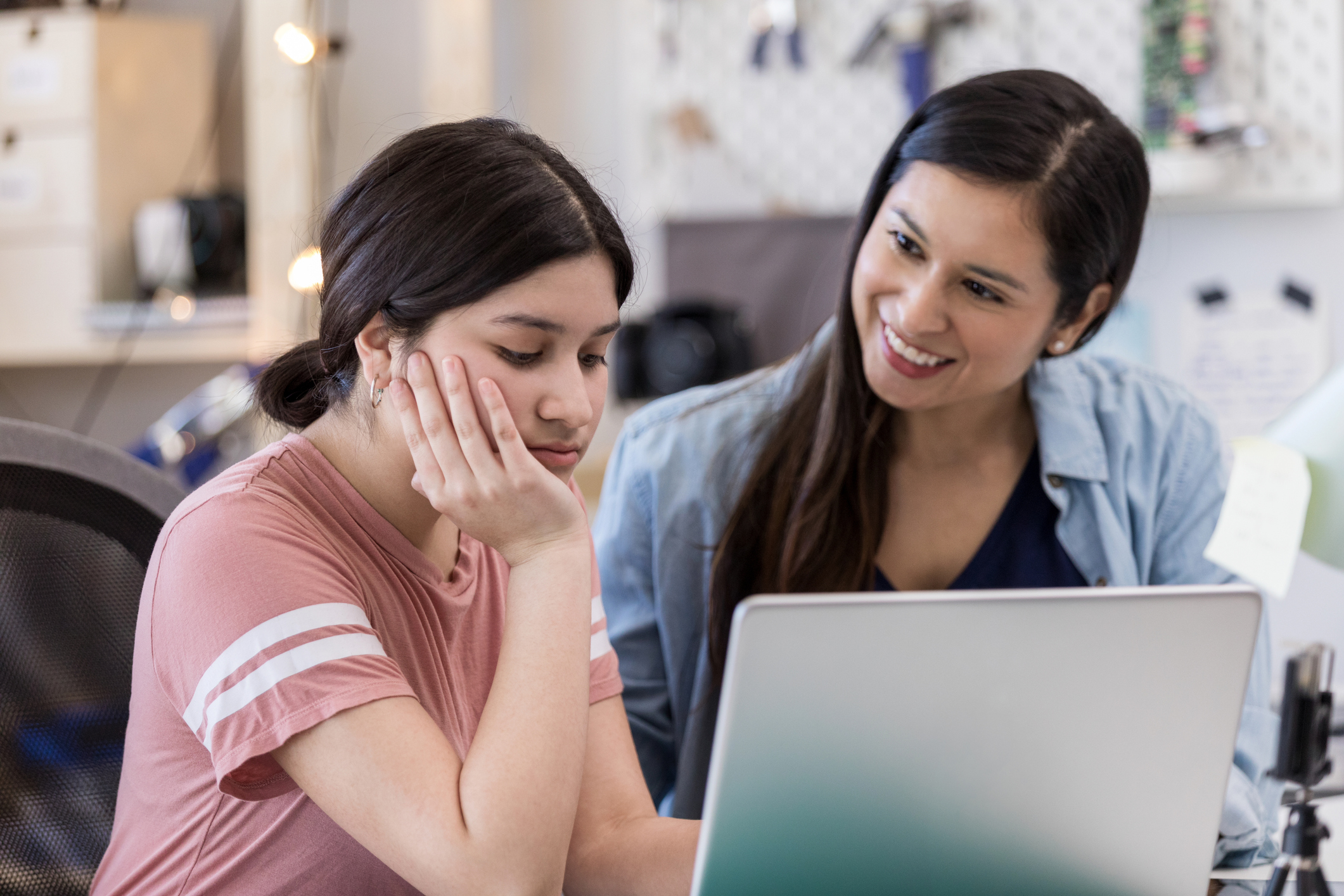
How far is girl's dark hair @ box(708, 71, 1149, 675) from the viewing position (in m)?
1.22

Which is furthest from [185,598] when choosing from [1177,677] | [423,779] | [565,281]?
[1177,677]

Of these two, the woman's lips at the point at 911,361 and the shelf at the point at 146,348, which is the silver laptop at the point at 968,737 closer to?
the woman's lips at the point at 911,361

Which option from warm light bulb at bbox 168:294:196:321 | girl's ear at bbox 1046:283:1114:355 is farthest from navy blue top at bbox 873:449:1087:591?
warm light bulb at bbox 168:294:196:321

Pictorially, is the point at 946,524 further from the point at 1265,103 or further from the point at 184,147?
the point at 184,147

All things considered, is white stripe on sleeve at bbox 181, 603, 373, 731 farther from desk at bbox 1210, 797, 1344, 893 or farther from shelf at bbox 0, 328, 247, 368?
shelf at bbox 0, 328, 247, 368

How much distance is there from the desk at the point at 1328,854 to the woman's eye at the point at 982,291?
1.73ft

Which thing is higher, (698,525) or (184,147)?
(184,147)

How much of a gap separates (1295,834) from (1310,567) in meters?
1.76

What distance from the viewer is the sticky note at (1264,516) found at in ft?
3.16

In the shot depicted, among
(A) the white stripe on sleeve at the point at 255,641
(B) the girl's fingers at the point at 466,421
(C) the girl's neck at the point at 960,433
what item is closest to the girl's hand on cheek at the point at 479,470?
(B) the girl's fingers at the point at 466,421

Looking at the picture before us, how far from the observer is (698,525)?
137cm

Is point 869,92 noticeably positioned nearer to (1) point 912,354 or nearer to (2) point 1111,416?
(2) point 1111,416


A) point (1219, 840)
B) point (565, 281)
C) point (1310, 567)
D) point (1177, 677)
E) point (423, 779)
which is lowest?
point (1310, 567)

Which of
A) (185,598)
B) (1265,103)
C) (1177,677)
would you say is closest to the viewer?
(1177,677)
